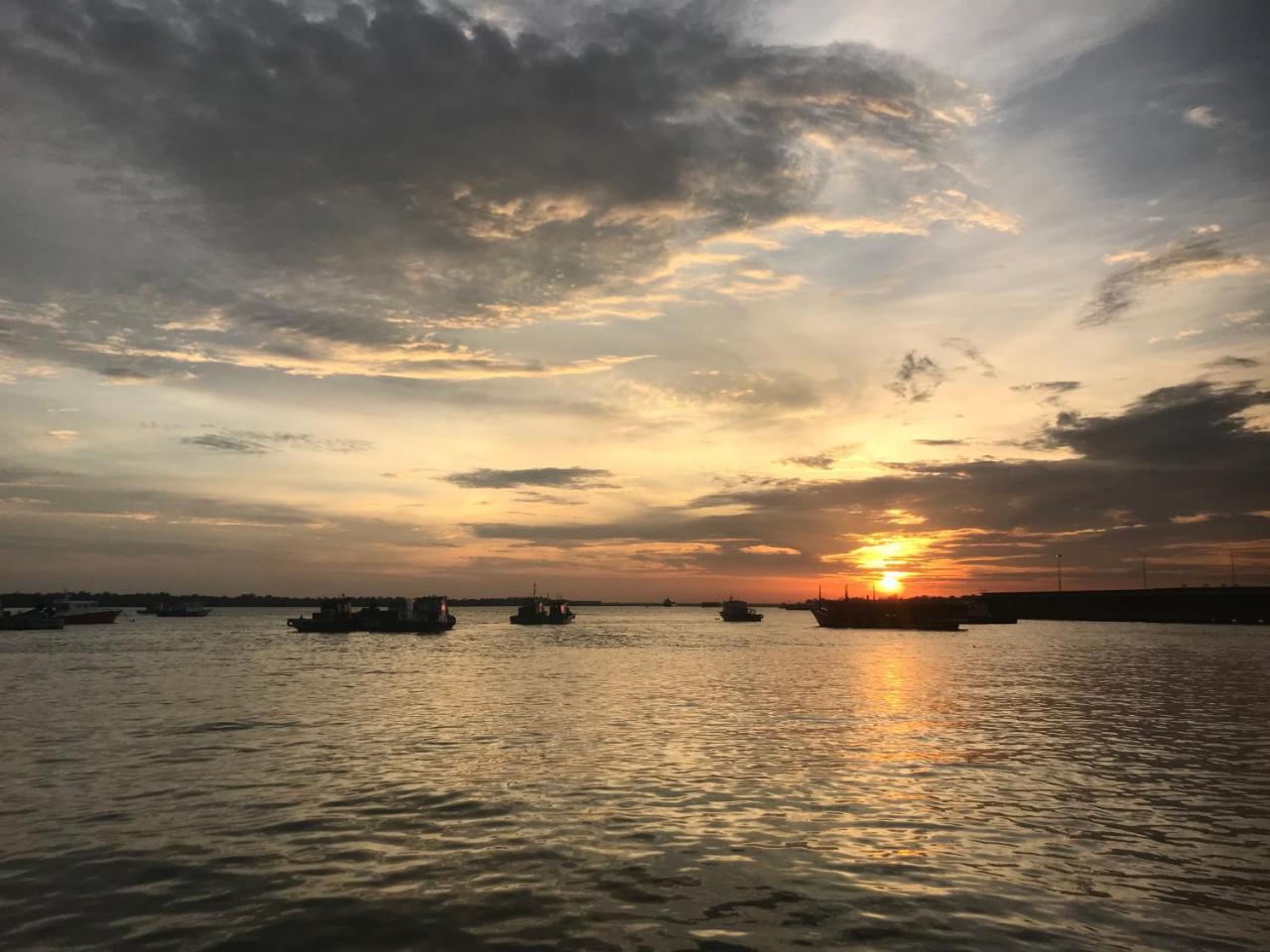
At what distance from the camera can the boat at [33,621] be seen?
477ft

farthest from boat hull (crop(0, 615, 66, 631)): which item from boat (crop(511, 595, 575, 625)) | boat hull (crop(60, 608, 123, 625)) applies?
boat (crop(511, 595, 575, 625))

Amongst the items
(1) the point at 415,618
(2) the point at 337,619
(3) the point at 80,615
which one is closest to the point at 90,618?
(3) the point at 80,615

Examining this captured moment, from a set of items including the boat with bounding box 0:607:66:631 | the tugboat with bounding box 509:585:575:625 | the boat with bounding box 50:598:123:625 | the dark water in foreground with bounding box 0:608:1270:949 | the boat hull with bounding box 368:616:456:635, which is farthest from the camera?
the tugboat with bounding box 509:585:575:625

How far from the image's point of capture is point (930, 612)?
195m

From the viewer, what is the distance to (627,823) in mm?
20641

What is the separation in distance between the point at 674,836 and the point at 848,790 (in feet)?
26.0

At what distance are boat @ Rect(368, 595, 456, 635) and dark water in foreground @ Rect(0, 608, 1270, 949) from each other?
291 ft

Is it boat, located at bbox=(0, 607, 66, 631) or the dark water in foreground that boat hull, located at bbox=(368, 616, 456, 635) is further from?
the dark water in foreground

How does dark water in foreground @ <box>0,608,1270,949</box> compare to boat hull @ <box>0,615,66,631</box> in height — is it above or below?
above

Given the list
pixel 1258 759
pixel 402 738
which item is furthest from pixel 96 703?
pixel 1258 759

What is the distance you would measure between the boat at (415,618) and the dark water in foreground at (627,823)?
3493 inches

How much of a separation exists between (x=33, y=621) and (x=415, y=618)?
71162 millimetres

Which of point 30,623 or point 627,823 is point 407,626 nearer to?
point 30,623

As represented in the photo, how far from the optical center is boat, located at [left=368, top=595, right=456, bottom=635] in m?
137
